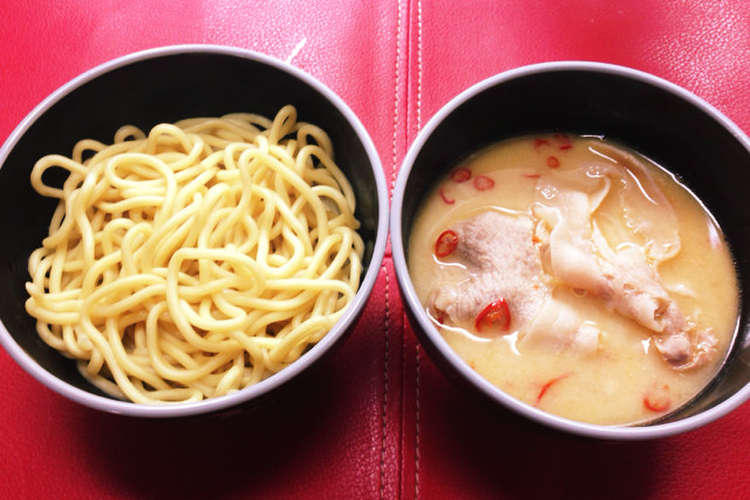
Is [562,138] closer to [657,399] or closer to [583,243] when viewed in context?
[583,243]

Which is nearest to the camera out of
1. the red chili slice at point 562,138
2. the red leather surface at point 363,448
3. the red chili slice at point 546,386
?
the red chili slice at point 546,386

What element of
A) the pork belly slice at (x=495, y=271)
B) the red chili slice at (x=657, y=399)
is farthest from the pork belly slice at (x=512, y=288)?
the red chili slice at (x=657, y=399)

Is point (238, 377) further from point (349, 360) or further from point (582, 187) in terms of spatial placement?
point (582, 187)

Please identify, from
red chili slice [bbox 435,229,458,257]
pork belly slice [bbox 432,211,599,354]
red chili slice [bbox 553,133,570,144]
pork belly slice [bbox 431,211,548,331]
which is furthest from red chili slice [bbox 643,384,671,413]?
red chili slice [bbox 553,133,570,144]

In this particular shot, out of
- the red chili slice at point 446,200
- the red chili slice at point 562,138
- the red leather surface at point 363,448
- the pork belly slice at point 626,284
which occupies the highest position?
the red chili slice at point 562,138

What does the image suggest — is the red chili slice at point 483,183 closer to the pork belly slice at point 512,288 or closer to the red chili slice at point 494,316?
the pork belly slice at point 512,288

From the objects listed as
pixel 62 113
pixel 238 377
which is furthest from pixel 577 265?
pixel 62 113

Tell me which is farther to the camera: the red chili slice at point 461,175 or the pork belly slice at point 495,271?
the red chili slice at point 461,175
